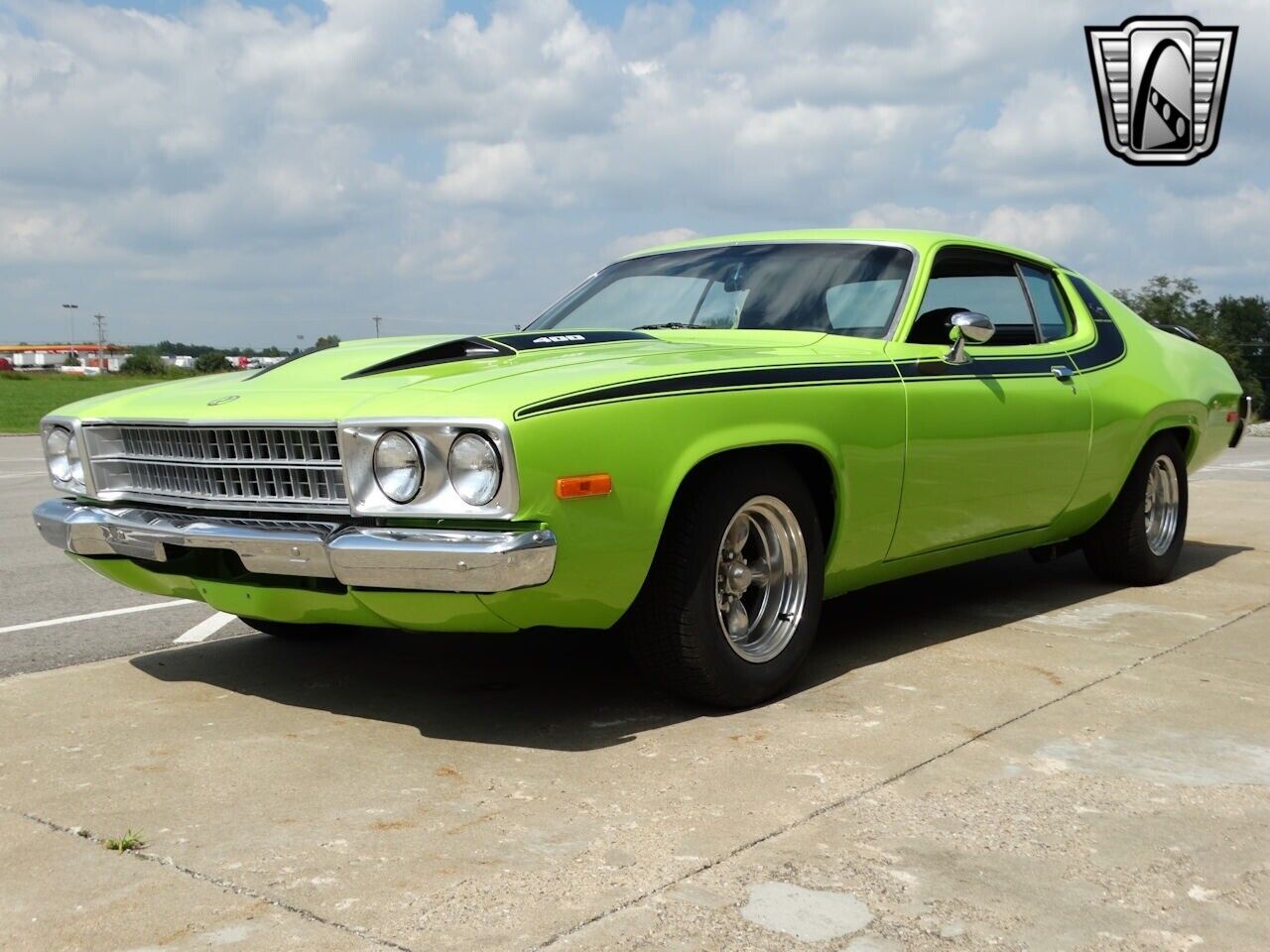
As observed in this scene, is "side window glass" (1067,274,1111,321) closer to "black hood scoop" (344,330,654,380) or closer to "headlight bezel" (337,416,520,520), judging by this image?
"black hood scoop" (344,330,654,380)

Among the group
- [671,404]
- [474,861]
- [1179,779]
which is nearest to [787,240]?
[671,404]

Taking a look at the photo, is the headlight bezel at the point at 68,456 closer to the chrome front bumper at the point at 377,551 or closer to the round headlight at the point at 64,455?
the round headlight at the point at 64,455

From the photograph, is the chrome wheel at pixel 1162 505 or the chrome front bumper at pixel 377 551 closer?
the chrome front bumper at pixel 377 551

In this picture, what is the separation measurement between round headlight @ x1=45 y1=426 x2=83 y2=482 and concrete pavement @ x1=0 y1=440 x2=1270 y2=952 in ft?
2.16

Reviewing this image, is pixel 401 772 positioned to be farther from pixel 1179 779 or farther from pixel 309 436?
pixel 1179 779

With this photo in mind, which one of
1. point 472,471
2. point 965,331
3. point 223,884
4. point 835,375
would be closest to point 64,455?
point 472,471

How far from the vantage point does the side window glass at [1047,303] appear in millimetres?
5633

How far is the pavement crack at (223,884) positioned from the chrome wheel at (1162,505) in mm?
4559

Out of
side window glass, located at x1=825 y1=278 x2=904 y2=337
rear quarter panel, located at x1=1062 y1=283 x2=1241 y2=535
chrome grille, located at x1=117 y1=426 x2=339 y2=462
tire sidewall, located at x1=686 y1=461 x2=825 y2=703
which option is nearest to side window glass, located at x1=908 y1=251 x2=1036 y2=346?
side window glass, located at x1=825 y1=278 x2=904 y2=337

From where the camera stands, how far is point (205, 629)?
537cm

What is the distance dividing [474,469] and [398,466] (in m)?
0.21

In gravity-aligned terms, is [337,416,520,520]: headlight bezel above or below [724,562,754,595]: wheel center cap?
above

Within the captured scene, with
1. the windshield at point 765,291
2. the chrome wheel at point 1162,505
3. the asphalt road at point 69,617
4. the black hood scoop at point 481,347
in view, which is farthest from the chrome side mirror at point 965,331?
the asphalt road at point 69,617

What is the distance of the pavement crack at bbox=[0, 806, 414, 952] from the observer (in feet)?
8.14
